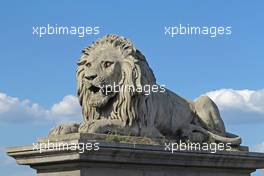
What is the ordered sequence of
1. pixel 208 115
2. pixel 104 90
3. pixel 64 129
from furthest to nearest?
1. pixel 208 115
2. pixel 104 90
3. pixel 64 129

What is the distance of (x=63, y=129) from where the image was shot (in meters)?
13.6

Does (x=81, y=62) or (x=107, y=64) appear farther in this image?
(x=81, y=62)

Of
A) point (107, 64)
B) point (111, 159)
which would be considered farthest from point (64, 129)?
point (107, 64)

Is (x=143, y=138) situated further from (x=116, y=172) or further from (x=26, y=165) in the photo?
(x=26, y=165)

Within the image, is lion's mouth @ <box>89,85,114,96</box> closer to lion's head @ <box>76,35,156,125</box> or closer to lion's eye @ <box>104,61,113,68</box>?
lion's head @ <box>76,35,156,125</box>

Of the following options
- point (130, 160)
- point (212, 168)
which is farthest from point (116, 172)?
point (212, 168)

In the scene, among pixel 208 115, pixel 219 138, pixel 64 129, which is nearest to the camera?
pixel 64 129

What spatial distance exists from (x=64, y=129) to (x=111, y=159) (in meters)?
1.10

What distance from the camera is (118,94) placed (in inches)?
564

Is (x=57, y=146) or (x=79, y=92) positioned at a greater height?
(x=79, y=92)

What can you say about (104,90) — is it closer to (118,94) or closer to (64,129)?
(118,94)

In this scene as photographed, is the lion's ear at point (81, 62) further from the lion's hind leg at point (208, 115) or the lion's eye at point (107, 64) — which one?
the lion's hind leg at point (208, 115)

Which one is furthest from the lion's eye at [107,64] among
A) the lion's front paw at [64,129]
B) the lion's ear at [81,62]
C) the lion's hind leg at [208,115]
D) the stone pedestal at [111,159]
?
the lion's hind leg at [208,115]

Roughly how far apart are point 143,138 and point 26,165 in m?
2.13
